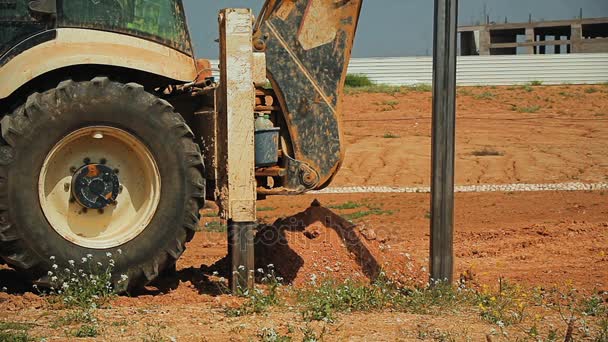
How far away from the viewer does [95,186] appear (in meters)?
7.01

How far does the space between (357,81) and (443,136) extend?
2293 cm

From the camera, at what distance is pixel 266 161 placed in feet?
24.5

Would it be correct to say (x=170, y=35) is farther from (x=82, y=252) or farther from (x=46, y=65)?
(x=82, y=252)

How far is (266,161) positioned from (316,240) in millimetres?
1213

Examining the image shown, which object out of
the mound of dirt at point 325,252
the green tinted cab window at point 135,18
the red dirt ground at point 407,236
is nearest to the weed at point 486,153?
the red dirt ground at point 407,236

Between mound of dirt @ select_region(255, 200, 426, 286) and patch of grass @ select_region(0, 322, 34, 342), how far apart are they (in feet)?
8.45

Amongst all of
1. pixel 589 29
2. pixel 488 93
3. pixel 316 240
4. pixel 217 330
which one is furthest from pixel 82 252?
pixel 589 29

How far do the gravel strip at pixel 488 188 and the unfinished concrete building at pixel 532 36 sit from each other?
2573 centimetres

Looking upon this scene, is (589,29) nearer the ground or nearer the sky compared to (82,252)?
nearer the sky

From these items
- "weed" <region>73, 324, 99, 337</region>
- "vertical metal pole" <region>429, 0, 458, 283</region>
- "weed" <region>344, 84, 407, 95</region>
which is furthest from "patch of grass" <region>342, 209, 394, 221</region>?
"weed" <region>344, 84, 407, 95</region>

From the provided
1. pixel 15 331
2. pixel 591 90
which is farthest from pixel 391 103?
pixel 15 331

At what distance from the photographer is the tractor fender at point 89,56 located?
22.0 ft

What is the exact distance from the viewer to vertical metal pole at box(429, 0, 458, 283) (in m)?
7.05

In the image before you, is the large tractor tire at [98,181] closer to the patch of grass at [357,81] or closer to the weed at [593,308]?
the weed at [593,308]
